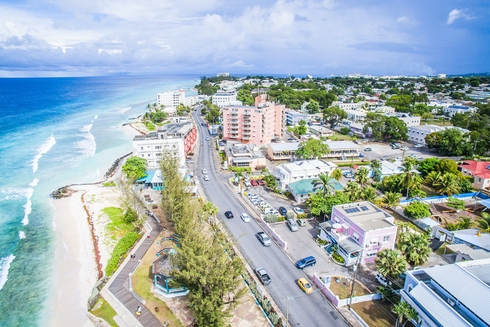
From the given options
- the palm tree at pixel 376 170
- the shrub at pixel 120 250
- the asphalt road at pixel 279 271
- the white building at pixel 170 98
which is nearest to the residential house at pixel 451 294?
the asphalt road at pixel 279 271

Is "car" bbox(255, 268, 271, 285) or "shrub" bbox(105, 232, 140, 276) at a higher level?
"car" bbox(255, 268, 271, 285)

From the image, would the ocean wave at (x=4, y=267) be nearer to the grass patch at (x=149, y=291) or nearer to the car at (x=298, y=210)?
the grass patch at (x=149, y=291)

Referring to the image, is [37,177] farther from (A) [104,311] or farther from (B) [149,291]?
(B) [149,291]

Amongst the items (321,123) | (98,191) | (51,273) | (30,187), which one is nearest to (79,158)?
(30,187)

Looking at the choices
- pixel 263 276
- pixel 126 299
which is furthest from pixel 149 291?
pixel 263 276

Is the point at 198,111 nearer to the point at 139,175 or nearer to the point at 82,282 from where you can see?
the point at 139,175

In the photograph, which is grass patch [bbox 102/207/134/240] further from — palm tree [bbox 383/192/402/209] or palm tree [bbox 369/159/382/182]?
palm tree [bbox 369/159/382/182]

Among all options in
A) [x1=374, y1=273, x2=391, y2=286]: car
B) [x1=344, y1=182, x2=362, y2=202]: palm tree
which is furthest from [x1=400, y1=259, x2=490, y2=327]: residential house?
[x1=344, y1=182, x2=362, y2=202]: palm tree
